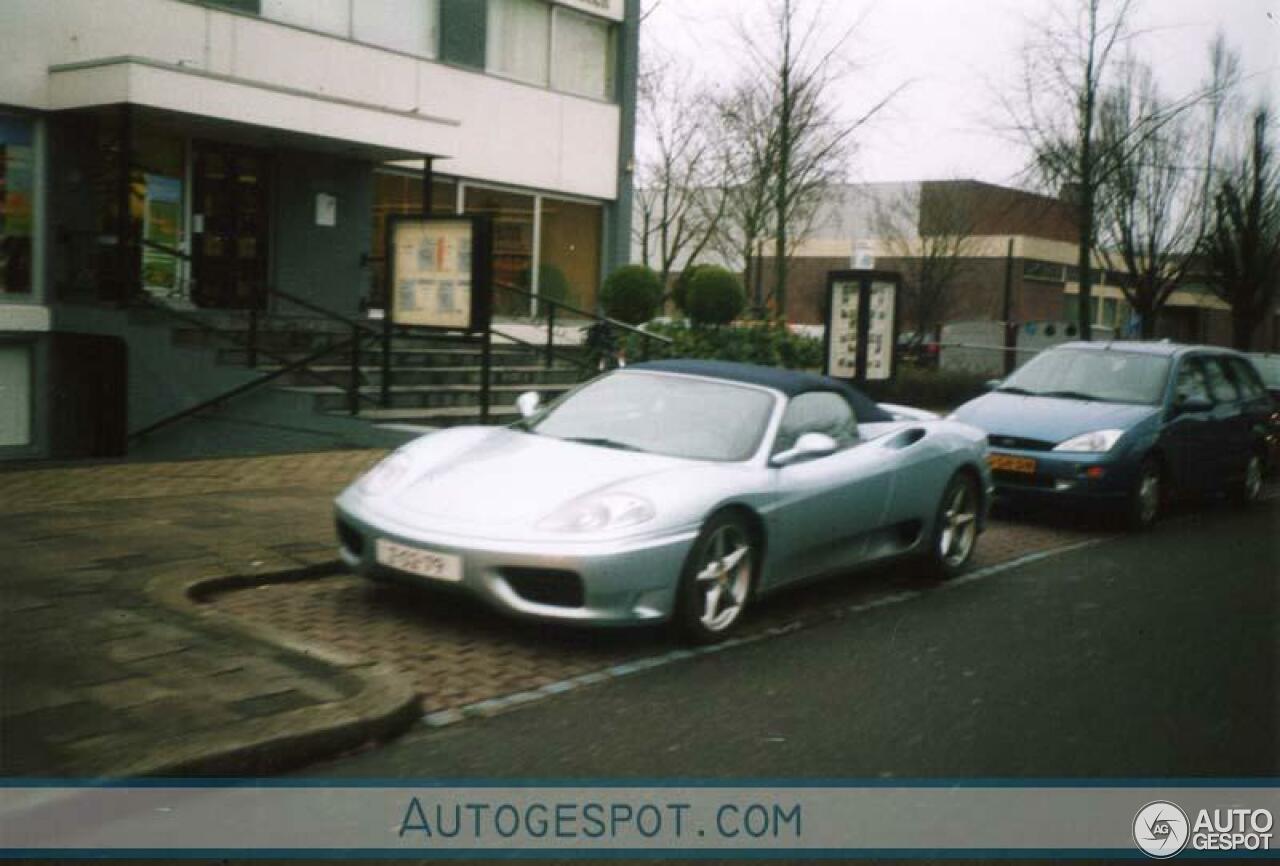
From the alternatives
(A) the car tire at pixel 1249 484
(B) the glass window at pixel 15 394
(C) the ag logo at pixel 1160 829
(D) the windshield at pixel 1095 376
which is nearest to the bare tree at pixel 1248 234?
(A) the car tire at pixel 1249 484

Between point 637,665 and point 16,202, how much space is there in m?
11.7

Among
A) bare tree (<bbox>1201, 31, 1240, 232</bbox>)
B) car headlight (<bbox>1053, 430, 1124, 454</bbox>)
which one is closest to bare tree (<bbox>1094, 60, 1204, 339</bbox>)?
bare tree (<bbox>1201, 31, 1240, 232</bbox>)

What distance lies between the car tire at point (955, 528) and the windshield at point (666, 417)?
1.80m

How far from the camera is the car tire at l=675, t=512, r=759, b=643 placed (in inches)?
240

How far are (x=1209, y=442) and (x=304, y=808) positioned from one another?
10360mm

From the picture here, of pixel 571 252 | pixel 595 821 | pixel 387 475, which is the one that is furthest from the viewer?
pixel 571 252

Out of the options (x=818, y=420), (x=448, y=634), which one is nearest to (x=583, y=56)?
(x=818, y=420)

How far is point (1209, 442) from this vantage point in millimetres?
12000

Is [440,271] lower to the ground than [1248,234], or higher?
lower

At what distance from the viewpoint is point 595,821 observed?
4.04 metres

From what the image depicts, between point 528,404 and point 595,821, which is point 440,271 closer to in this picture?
point 528,404

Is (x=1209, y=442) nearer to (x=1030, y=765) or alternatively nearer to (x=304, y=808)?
(x=1030, y=765)

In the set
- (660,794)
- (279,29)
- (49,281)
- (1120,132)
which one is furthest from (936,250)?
(660,794)

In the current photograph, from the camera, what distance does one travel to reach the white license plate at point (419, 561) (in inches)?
231
